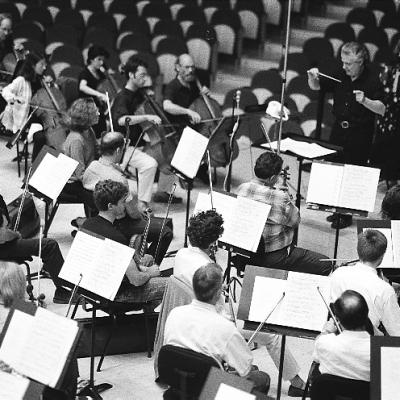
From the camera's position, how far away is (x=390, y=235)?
212 inches

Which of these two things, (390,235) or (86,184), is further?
(86,184)

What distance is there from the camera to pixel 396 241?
540cm

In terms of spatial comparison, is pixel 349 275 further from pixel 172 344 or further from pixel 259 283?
pixel 172 344

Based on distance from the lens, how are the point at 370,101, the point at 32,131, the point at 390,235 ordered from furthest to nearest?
the point at 32,131
the point at 370,101
the point at 390,235

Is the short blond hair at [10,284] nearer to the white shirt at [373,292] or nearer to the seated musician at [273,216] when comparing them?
the white shirt at [373,292]

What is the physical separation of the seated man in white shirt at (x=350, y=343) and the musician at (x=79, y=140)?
10.8 feet

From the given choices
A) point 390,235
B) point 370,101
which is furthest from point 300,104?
point 390,235

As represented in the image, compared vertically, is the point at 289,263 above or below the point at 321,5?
below

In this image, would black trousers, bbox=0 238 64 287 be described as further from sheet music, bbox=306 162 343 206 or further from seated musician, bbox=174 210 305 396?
sheet music, bbox=306 162 343 206

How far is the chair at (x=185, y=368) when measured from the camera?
4.00m

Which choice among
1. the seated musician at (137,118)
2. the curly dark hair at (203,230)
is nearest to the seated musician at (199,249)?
the curly dark hair at (203,230)

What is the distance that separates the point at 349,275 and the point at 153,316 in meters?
1.58

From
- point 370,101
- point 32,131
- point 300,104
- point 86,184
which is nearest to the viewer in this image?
point 86,184

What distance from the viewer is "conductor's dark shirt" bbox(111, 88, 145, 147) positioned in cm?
786
